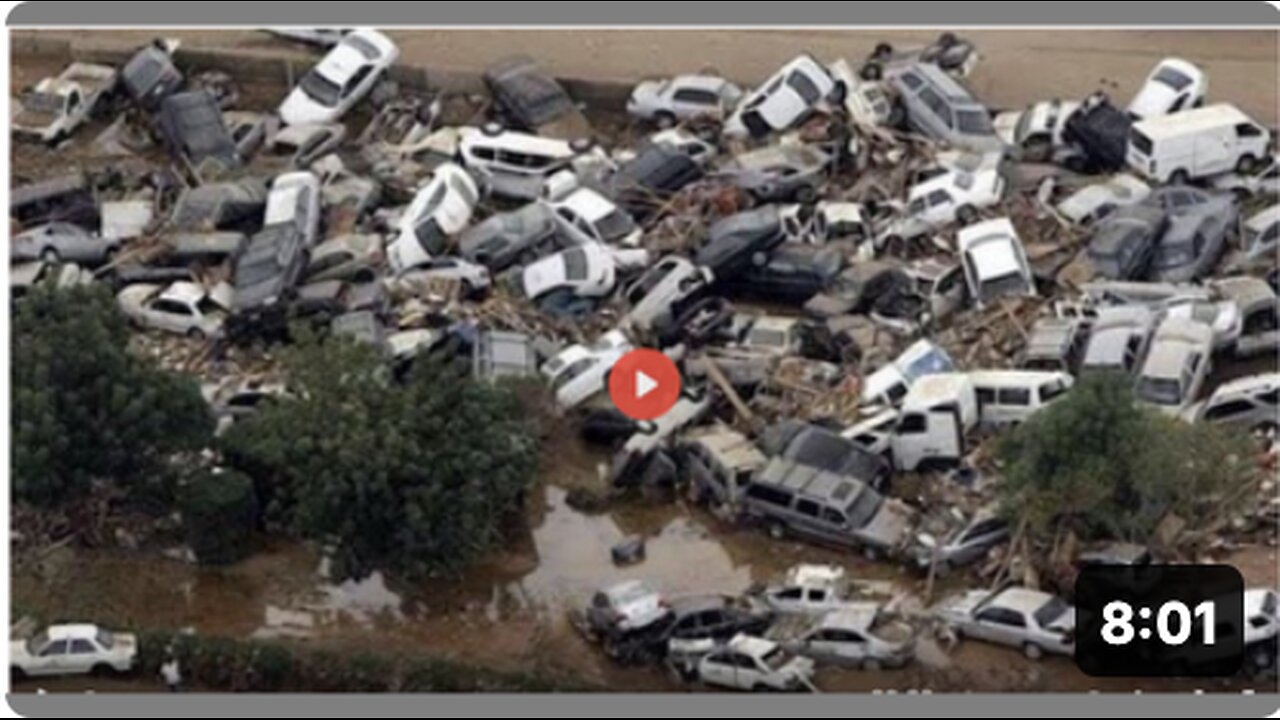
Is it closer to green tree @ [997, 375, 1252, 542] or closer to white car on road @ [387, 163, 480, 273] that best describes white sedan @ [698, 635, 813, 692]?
green tree @ [997, 375, 1252, 542]

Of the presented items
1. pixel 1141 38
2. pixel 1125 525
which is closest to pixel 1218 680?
pixel 1125 525

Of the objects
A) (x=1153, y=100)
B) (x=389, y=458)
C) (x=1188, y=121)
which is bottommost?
(x=1153, y=100)

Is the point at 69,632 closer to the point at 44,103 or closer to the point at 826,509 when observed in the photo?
the point at 826,509

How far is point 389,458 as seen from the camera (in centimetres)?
1828

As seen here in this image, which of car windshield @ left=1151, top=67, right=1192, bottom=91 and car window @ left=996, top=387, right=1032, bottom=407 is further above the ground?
car windshield @ left=1151, top=67, right=1192, bottom=91

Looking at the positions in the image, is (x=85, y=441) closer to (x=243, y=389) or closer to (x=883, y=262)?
(x=243, y=389)

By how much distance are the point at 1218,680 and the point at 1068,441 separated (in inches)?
73.1

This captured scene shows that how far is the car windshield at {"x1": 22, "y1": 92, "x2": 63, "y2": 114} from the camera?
86.0ft

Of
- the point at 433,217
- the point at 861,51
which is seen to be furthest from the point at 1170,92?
the point at 433,217

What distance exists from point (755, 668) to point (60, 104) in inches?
443

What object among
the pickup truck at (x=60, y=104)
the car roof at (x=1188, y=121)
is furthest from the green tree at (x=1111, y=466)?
the pickup truck at (x=60, y=104)

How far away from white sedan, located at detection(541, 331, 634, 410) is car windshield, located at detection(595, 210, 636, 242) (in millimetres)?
1938
